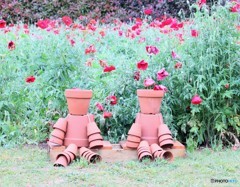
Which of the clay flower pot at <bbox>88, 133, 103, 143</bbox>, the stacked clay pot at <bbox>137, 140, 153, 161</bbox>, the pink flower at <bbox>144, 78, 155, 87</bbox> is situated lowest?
the stacked clay pot at <bbox>137, 140, 153, 161</bbox>

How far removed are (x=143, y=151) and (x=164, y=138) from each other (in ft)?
0.74

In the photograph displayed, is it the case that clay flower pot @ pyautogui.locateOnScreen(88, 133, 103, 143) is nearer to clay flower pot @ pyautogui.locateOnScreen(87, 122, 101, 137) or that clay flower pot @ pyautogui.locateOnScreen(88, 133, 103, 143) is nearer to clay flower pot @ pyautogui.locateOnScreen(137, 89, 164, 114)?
clay flower pot @ pyautogui.locateOnScreen(87, 122, 101, 137)

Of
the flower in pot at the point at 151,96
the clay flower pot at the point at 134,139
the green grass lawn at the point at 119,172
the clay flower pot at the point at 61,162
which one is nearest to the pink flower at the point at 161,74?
the flower in pot at the point at 151,96

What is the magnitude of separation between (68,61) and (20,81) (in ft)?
2.69

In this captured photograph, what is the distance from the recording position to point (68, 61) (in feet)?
17.0

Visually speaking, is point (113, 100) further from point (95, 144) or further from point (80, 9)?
point (80, 9)

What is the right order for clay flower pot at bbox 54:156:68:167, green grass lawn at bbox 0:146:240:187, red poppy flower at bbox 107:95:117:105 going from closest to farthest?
1. green grass lawn at bbox 0:146:240:187
2. clay flower pot at bbox 54:156:68:167
3. red poppy flower at bbox 107:95:117:105

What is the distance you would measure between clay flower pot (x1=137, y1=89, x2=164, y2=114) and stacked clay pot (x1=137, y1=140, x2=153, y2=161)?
317 mm

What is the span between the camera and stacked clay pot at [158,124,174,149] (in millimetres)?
4312

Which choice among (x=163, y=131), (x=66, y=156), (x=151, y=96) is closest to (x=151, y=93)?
(x=151, y=96)

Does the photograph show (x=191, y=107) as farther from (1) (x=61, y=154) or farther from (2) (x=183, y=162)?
(1) (x=61, y=154)

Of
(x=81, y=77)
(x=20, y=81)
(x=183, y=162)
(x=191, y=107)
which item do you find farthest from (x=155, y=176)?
(x=20, y=81)

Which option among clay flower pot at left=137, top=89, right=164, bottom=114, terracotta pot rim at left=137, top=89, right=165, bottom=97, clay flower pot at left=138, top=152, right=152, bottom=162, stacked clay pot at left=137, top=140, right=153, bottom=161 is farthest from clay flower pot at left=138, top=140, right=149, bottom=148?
terracotta pot rim at left=137, top=89, right=165, bottom=97

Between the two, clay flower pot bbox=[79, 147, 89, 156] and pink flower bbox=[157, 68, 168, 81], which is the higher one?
pink flower bbox=[157, 68, 168, 81]
